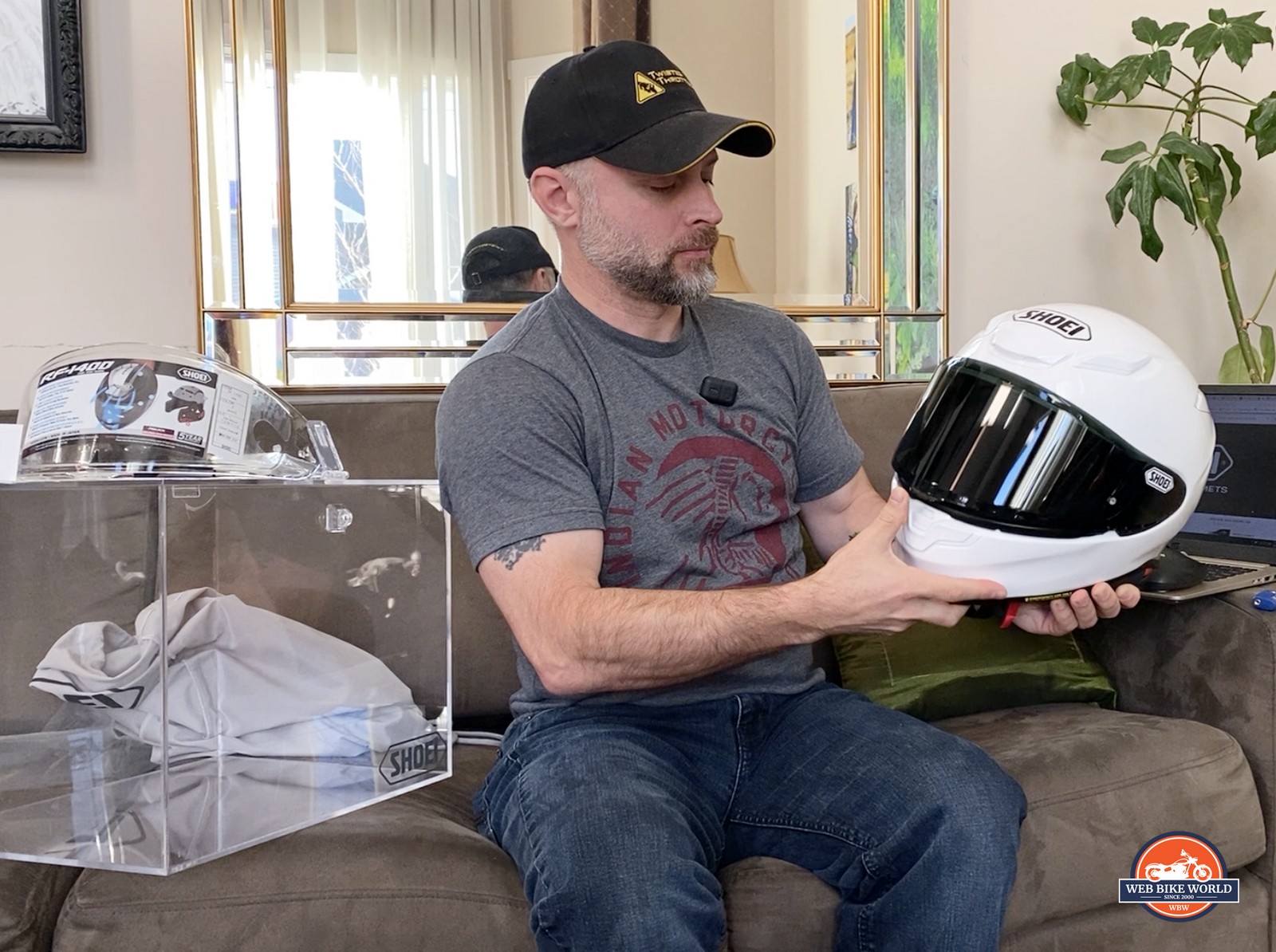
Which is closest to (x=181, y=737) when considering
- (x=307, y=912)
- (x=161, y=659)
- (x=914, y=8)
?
(x=161, y=659)

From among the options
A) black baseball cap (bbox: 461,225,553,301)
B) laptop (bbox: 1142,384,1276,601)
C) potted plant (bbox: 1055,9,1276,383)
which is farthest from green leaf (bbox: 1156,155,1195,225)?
black baseball cap (bbox: 461,225,553,301)

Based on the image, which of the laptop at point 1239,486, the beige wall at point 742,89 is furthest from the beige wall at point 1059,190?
the laptop at point 1239,486

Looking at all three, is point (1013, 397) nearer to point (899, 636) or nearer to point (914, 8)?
point (899, 636)

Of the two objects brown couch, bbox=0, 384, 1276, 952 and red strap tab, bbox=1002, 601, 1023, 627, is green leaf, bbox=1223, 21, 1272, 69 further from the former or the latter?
red strap tab, bbox=1002, 601, 1023, 627

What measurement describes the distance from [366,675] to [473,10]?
121cm

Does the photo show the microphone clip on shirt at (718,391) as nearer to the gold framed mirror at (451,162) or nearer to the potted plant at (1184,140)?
the gold framed mirror at (451,162)

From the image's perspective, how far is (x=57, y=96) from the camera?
1.89 metres

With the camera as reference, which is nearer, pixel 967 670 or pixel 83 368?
pixel 83 368

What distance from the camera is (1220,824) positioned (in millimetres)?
1339

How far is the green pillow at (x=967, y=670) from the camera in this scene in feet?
5.12

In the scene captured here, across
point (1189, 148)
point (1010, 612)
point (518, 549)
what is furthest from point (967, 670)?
point (1189, 148)

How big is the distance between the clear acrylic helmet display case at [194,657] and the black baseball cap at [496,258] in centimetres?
75

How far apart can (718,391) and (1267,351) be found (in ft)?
4.66

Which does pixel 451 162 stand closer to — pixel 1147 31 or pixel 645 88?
pixel 645 88
